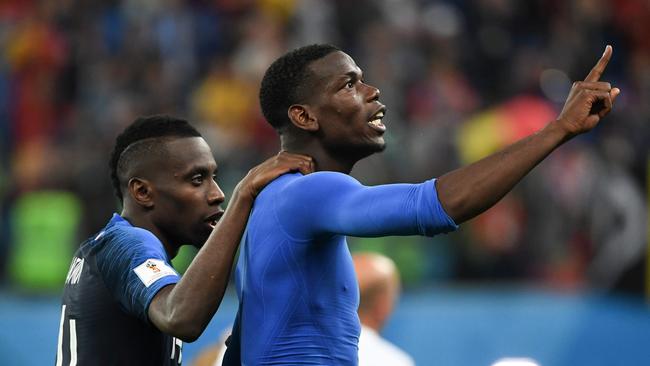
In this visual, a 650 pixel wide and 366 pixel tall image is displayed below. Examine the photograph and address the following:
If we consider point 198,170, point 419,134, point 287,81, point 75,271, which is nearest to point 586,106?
point 287,81

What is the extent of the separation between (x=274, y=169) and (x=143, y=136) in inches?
35.1

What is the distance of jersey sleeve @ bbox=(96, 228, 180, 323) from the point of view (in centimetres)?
425

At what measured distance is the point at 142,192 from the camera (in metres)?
4.79

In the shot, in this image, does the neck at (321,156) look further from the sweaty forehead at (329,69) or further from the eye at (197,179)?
the eye at (197,179)

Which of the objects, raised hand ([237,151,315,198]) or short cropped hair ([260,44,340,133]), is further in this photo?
short cropped hair ([260,44,340,133])

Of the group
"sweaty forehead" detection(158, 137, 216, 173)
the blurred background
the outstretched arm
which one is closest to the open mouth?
the outstretched arm

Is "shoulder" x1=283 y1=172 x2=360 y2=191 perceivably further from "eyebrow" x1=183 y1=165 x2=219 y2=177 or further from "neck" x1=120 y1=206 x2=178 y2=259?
"neck" x1=120 y1=206 x2=178 y2=259

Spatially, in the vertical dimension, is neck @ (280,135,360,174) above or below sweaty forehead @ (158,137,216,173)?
below

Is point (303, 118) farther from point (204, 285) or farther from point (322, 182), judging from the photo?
point (204, 285)

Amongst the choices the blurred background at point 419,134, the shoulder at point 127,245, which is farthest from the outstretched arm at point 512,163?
the blurred background at point 419,134

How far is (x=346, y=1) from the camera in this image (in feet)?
44.7

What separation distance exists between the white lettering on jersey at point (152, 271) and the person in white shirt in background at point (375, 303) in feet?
7.56

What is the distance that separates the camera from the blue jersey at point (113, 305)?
14.3 feet

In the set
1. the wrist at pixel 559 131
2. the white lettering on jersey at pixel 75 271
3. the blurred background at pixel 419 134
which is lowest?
the white lettering on jersey at pixel 75 271
